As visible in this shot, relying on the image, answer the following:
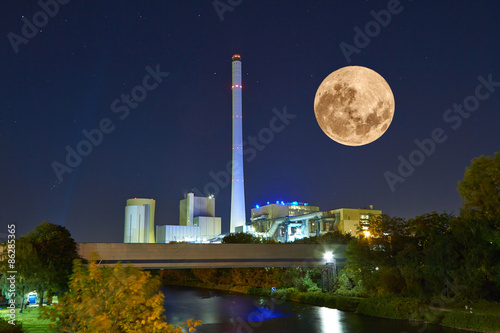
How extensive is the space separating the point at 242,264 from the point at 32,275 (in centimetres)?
2014

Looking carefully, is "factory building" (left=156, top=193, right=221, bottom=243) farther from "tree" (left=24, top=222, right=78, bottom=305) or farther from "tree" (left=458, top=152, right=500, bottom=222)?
"tree" (left=458, top=152, right=500, bottom=222)

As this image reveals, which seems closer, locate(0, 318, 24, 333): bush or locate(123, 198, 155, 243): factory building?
locate(0, 318, 24, 333): bush

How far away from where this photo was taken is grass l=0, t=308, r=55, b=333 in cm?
2555

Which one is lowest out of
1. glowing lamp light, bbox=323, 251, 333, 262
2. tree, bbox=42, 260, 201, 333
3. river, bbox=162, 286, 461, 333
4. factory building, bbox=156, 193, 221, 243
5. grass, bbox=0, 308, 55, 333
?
river, bbox=162, 286, 461, 333

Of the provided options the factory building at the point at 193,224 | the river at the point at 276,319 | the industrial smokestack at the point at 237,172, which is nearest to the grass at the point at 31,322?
the river at the point at 276,319

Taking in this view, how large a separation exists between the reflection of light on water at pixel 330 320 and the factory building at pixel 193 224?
79220 mm

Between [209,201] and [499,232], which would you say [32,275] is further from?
[209,201]

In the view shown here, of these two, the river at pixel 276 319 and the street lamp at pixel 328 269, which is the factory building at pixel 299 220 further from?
the river at pixel 276 319

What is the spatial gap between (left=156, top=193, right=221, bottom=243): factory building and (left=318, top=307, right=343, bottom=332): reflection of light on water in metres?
79.2

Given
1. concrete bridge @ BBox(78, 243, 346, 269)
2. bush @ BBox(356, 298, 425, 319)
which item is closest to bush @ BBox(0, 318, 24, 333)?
concrete bridge @ BBox(78, 243, 346, 269)

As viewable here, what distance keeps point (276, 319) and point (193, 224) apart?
297ft

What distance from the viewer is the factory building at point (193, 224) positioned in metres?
122

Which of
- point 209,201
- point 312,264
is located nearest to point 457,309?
point 312,264

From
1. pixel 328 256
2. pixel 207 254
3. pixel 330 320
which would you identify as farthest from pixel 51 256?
pixel 328 256
